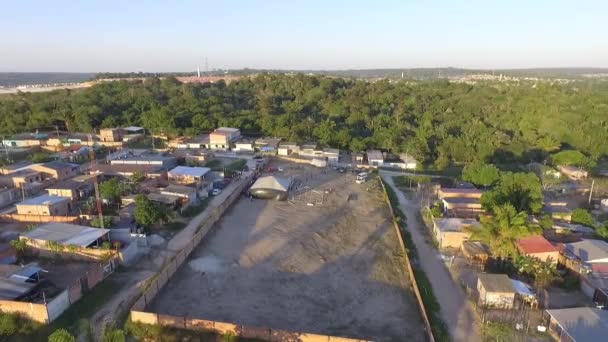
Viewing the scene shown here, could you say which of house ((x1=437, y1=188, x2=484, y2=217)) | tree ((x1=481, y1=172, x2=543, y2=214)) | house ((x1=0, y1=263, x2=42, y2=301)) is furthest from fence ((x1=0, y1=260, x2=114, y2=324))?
tree ((x1=481, y1=172, x2=543, y2=214))

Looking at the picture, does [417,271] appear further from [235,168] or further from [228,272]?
[235,168]

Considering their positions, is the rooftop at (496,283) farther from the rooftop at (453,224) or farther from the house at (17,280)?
the house at (17,280)

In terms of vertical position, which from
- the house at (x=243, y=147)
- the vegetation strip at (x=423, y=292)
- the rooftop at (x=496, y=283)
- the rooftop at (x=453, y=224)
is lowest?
the vegetation strip at (x=423, y=292)

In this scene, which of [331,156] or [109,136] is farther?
[109,136]

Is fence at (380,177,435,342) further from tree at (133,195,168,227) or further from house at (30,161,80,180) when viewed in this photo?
house at (30,161,80,180)

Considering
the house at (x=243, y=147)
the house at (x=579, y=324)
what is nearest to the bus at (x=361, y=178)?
the house at (x=243, y=147)

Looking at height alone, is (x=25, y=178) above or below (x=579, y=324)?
above

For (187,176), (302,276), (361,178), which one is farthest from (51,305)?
(361,178)

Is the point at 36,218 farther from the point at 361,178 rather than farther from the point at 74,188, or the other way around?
the point at 361,178
